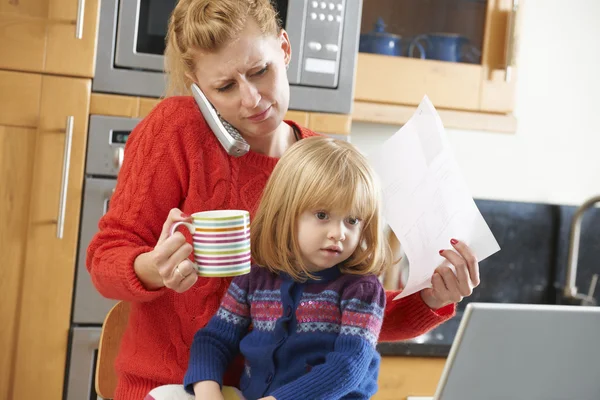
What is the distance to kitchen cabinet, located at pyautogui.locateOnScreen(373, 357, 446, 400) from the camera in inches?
85.0

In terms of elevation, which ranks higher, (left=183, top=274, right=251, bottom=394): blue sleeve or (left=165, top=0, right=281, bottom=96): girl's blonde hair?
(left=165, top=0, right=281, bottom=96): girl's blonde hair

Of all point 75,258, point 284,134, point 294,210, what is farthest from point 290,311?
point 75,258

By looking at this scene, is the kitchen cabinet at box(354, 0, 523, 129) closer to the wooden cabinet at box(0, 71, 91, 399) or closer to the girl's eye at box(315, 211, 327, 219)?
the wooden cabinet at box(0, 71, 91, 399)

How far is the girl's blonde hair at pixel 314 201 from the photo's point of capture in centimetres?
124

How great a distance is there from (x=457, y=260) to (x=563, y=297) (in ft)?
5.79

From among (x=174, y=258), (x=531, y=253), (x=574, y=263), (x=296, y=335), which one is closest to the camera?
(x=174, y=258)

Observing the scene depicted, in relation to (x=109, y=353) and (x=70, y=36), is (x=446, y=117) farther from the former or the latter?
(x=109, y=353)

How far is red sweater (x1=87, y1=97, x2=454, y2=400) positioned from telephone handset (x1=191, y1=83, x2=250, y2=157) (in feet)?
0.09

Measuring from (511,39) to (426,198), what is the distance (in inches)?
52.8

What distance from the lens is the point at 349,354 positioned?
1.19 m

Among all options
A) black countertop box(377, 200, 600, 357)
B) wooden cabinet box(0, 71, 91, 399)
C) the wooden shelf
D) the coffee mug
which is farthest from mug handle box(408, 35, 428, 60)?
the coffee mug

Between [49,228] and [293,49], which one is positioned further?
[293,49]

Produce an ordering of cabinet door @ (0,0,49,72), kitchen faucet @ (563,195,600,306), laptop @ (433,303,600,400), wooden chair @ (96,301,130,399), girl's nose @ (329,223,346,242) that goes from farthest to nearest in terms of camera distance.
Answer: kitchen faucet @ (563,195,600,306) → cabinet door @ (0,0,49,72) → wooden chair @ (96,301,130,399) → girl's nose @ (329,223,346,242) → laptop @ (433,303,600,400)

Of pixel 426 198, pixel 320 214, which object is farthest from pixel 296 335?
pixel 426 198
